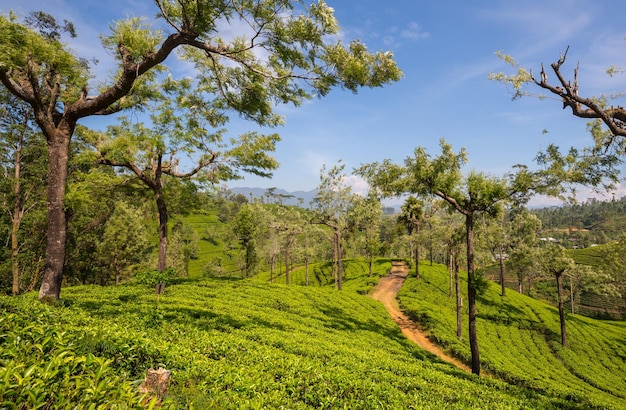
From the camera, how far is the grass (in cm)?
2181

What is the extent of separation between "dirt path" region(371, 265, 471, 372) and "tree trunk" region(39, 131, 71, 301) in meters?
23.7

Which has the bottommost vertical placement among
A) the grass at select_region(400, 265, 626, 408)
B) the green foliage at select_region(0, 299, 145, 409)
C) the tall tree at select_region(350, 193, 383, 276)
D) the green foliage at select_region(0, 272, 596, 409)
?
the grass at select_region(400, 265, 626, 408)

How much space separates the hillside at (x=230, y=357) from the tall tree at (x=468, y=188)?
4.98 meters

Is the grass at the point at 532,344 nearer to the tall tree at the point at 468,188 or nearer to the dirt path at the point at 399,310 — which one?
the dirt path at the point at 399,310

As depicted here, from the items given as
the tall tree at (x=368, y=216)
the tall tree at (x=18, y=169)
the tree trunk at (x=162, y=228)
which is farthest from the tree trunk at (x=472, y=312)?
the tall tree at (x=18, y=169)

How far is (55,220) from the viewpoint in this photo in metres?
10.5

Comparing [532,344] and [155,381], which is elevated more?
[155,381]

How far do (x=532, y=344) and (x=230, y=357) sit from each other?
1464 inches

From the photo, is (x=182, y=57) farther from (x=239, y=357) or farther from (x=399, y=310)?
(x=399, y=310)

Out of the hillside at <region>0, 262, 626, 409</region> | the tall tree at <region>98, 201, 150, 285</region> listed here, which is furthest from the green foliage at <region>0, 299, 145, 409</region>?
the tall tree at <region>98, 201, 150, 285</region>

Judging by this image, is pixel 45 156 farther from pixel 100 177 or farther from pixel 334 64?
pixel 334 64

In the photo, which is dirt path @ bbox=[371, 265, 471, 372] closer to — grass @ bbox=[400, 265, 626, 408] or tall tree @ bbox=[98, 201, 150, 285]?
grass @ bbox=[400, 265, 626, 408]

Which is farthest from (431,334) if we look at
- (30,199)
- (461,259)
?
(30,199)

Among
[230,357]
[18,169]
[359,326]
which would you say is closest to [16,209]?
[18,169]
